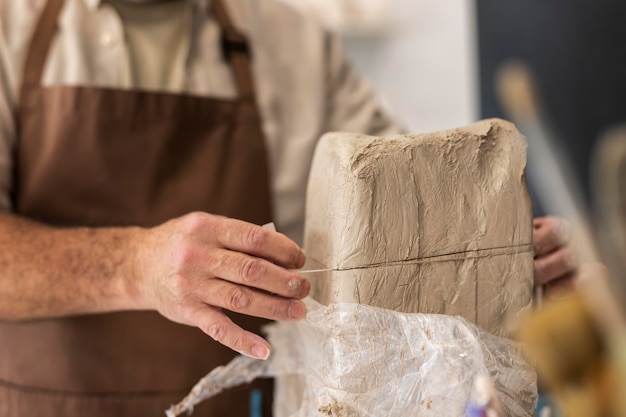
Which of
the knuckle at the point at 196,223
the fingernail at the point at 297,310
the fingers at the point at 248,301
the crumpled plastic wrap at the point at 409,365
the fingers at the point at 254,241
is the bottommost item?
the crumpled plastic wrap at the point at 409,365

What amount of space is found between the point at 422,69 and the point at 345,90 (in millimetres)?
748

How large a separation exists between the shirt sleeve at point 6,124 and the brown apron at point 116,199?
0.02 m

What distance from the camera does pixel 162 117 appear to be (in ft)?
3.58

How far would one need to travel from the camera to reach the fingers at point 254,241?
663mm

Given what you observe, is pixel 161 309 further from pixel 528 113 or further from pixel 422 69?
pixel 422 69

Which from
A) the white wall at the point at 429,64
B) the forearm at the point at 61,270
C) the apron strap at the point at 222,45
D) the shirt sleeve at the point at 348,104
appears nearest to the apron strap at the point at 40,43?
the apron strap at the point at 222,45

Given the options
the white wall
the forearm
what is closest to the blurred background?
the white wall

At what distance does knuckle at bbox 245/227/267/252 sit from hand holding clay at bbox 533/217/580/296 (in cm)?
36

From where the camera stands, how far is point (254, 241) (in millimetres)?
661

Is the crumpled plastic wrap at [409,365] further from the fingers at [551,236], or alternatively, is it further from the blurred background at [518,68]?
the blurred background at [518,68]

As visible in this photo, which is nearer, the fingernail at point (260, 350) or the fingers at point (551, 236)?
the fingernail at point (260, 350)

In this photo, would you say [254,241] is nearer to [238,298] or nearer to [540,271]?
[238,298]

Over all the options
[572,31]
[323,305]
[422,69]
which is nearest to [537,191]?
[572,31]

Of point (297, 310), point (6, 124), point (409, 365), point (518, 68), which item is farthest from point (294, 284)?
point (518, 68)
